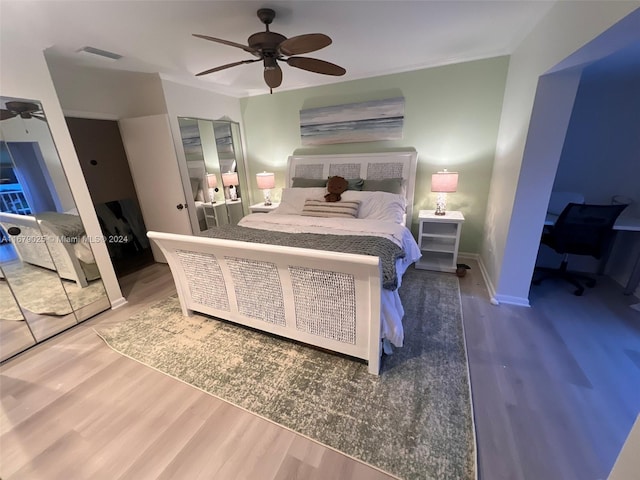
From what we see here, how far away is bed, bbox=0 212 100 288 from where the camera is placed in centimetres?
209

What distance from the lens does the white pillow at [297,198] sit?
3.21m

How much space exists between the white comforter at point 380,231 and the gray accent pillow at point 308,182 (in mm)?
758

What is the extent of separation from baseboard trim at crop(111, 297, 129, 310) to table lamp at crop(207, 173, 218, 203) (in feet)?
5.43

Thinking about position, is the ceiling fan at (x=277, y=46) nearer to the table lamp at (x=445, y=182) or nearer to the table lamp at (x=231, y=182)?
the table lamp at (x=445, y=182)

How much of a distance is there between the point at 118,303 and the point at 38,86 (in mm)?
1998

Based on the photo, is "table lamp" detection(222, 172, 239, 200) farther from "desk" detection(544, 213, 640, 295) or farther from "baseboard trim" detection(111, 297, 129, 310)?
"desk" detection(544, 213, 640, 295)

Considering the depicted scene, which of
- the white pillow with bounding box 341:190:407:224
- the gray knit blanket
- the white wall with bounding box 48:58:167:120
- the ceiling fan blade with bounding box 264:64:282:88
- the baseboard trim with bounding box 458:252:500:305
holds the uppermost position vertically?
the white wall with bounding box 48:58:167:120

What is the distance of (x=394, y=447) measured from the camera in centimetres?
130

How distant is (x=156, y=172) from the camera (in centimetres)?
327

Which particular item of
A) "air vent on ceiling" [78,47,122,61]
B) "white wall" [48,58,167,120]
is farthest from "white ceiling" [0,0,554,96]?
"white wall" [48,58,167,120]

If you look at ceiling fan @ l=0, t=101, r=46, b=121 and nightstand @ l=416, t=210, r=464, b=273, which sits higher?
ceiling fan @ l=0, t=101, r=46, b=121

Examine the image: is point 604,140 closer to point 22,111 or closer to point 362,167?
point 362,167

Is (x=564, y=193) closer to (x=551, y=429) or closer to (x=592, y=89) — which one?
(x=592, y=89)

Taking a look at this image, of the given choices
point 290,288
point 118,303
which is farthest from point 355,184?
point 118,303
